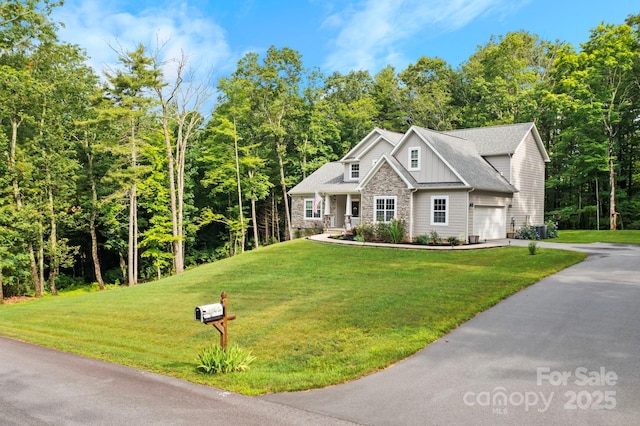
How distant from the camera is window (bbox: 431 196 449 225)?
68.8 feet

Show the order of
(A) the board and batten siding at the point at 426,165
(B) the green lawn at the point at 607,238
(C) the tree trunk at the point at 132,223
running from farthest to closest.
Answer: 1. (C) the tree trunk at the point at 132,223
2. (B) the green lawn at the point at 607,238
3. (A) the board and batten siding at the point at 426,165

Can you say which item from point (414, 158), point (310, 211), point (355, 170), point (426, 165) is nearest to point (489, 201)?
point (426, 165)

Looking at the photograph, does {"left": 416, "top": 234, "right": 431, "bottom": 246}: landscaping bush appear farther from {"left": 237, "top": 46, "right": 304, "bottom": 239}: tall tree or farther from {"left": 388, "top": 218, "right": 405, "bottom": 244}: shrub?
{"left": 237, "top": 46, "right": 304, "bottom": 239}: tall tree

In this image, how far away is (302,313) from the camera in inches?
394

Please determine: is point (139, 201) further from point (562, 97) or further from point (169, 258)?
point (562, 97)

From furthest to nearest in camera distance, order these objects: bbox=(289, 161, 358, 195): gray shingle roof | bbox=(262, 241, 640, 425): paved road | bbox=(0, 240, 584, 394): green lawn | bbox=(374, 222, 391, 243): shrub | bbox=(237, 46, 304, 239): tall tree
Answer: bbox=(237, 46, 304, 239): tall tree < bbox=(289, 161, 358, 195): gray shingle roof < bbox=(374, 222, 391, 243): shrub < bbox=(0, 240, 584, 394): green lawn < bbox=(262, 241, 640, 425): paved road

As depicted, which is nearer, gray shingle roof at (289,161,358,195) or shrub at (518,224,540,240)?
shrub at (518,224,540,240)

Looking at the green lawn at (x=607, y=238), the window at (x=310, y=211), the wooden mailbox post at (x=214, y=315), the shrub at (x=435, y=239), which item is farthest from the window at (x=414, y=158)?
the wooden mailbox post at (x=214, y=315)

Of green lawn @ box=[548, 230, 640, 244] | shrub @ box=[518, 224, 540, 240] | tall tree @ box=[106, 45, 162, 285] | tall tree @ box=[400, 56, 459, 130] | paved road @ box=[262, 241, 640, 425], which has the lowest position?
paved road @ box=[262, 241, 640, 425]

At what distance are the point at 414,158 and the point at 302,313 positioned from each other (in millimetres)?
14814

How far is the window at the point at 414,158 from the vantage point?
2238 cm

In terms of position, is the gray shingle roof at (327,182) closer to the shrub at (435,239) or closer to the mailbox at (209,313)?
the shrub at (435,239)

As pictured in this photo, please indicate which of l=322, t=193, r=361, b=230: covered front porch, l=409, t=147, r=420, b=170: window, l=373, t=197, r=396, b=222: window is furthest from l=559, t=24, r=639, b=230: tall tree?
l=322, t=193, r=361, b=230: covered front porch

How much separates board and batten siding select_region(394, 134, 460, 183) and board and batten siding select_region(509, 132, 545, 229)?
18.8ft
